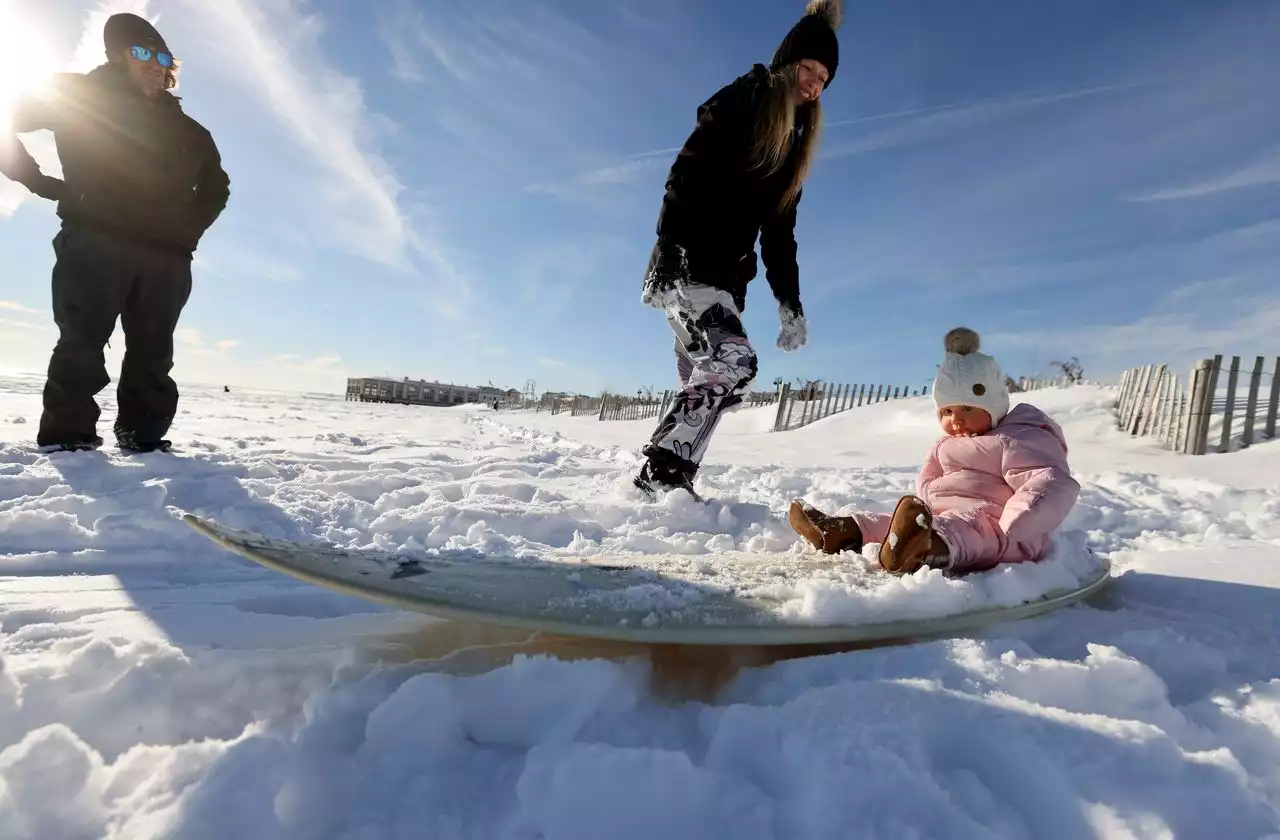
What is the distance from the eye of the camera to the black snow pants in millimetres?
3080

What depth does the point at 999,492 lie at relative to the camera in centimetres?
182

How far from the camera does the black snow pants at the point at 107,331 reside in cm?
308

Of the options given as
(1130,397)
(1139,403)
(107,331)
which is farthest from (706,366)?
(1130,397)

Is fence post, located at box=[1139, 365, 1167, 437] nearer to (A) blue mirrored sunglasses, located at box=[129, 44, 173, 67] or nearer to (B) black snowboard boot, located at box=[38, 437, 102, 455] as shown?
(A) blue mirrored sunglasses, located at box=[129, 44, 173, 67]

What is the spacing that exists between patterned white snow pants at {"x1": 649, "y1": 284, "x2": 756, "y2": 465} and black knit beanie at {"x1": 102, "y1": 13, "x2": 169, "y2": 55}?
3061 mm

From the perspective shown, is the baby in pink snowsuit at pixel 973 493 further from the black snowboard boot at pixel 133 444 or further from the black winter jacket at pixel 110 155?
the black winter jacket at pixel 110 155

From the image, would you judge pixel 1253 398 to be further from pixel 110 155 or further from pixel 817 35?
pixel 110 155

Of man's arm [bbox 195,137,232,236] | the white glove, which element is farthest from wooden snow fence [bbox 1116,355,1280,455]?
man's arm [bbox 195,137,232,236]

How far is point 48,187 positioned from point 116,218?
327 millimetres

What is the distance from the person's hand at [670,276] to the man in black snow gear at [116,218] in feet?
8.85

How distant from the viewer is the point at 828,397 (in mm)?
15352

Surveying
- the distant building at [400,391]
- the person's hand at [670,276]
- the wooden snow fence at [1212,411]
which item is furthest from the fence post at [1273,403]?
the distant building at [400,391]

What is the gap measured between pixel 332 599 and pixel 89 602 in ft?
1.58

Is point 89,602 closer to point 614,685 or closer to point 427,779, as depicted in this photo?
point 427,779
